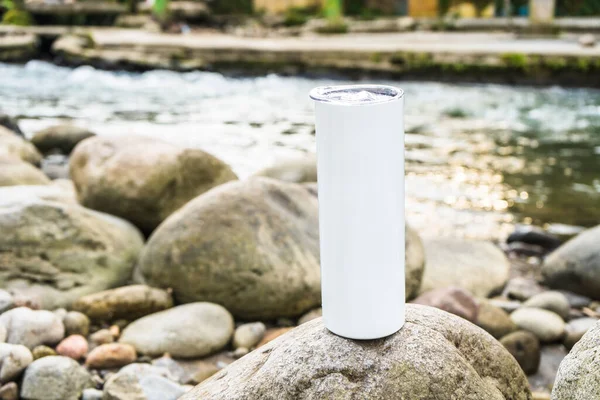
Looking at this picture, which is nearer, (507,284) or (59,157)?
(507,284)

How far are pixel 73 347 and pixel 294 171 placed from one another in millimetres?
3324

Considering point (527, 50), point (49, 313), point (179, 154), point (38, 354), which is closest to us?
point (38, 354)

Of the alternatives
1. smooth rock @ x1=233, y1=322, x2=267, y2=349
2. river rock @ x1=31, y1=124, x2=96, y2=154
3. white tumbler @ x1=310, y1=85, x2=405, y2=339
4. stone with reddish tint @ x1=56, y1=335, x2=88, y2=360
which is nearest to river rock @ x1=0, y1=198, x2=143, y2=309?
stone with reddish tint @ x1=56, y1=335, x2=88, y2=360

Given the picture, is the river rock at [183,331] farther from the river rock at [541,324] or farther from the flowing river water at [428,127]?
the flowing river water at [428,127]

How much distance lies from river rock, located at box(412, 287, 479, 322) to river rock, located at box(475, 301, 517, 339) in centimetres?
11

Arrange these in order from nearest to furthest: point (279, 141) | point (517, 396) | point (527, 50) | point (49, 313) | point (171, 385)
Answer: point (517, 396) < point (171, 385) < point (49, 313) < point (279, 141) < point (527, 50)

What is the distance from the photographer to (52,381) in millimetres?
3799

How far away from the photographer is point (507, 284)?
6.21 meters

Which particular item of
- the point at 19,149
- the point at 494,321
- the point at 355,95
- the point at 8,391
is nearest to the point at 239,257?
the point at 8,391

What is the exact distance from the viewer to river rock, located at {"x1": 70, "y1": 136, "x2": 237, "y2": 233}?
5539 millimetres

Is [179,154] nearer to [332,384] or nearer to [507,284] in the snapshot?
[507,284]

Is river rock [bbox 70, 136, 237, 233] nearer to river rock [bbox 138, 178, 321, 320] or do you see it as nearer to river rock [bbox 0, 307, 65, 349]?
river rock [bbox 138, 178, 321, 320]

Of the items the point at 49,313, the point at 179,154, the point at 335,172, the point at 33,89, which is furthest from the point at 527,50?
the point at 335,172

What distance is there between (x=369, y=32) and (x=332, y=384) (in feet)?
68.4
